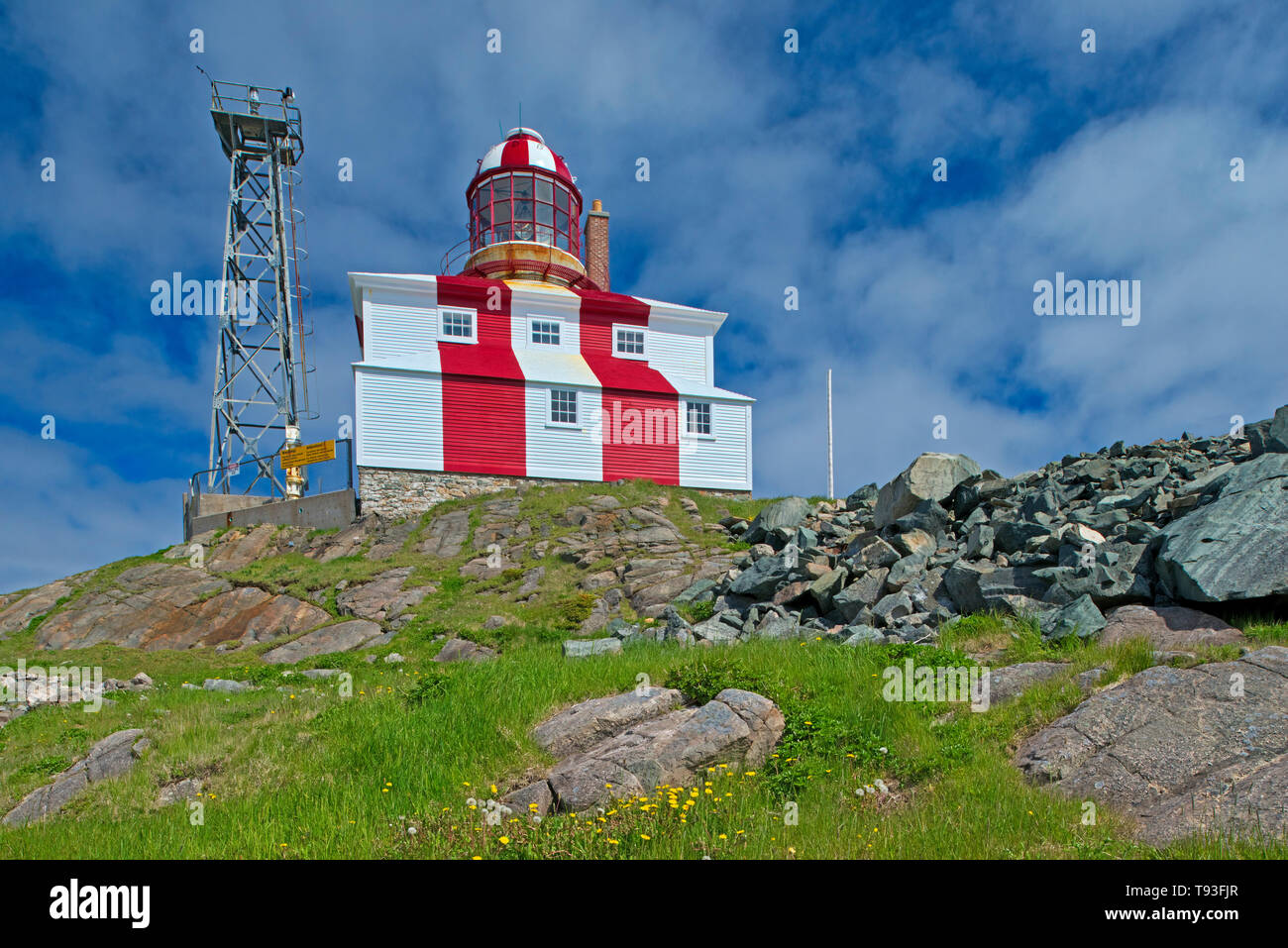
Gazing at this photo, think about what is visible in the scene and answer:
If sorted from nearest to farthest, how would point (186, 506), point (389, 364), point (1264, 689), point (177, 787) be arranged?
1. point (1264, 689)
2. point (177, 787)
3. point (389, 364)
4. point (186, 506)

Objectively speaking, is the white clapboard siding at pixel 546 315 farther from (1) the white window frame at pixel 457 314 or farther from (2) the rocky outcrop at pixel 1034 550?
Answer: (2) the rocky outcrop at pixel 1034 550

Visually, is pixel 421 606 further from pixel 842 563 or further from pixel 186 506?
pixel 186 506

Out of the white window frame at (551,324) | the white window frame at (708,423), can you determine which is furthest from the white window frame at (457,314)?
the white window frame at (708,423)

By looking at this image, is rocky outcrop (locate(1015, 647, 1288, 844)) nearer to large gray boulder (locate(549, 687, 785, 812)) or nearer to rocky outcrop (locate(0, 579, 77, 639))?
large gray boulder (locate(549, 687, 785, 812))

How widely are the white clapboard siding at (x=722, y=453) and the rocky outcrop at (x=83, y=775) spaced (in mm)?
23407

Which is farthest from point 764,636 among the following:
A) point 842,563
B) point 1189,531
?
point 1189,531

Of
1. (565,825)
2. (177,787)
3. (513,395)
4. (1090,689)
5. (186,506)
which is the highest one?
(513,395)

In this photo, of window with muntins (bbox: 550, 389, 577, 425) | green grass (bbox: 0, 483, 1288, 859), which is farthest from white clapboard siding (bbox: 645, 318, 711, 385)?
green grass (bbox: 0, 483, 1288, 859)

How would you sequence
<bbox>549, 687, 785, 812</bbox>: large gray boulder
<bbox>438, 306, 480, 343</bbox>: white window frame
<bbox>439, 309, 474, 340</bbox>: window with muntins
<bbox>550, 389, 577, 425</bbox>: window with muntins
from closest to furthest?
<bbox>549, 687, 785, 812</bbox>: large gray boulder, <bbox>550, 389, 577, 425</bbox>: window with muntins, <bbox>438, 306, 480, 343</bbox>: white window frame, <bbox>439, 309, 474, 340</bbox>: window with muntins

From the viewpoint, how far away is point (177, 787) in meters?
8.23

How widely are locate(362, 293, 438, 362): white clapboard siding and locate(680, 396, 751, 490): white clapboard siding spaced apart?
11071 millimetres

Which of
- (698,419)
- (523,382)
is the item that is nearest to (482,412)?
(523,382)

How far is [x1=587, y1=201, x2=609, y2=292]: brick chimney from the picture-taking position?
1527 inches

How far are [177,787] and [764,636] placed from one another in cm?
768
